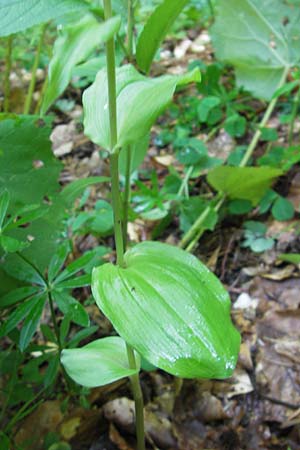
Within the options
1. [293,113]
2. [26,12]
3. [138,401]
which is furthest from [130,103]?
[293,113]

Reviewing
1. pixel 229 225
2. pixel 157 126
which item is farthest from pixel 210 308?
pixel 157 126

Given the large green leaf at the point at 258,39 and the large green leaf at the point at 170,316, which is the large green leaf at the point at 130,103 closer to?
the large green leaf at the point at 170,316

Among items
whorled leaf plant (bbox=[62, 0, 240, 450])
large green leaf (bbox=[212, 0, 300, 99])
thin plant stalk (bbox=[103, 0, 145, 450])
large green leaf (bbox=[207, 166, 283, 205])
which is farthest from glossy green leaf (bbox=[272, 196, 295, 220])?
thin plant stalk (bbox=[103, 0, 145, 450])

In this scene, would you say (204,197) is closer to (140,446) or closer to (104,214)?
(104,214)

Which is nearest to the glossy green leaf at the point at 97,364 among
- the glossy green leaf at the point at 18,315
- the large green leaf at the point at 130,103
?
the glossy green leaf at the point at 18,315

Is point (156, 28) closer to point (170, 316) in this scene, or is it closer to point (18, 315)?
point (170, 316)

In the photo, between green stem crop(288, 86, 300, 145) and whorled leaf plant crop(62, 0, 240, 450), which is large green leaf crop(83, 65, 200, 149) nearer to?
whorled leaf plant crop(62, 0, 240, 450)

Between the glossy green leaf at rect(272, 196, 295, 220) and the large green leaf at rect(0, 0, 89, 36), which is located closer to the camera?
the large green leaf at rect(0, 0, 89, 36)

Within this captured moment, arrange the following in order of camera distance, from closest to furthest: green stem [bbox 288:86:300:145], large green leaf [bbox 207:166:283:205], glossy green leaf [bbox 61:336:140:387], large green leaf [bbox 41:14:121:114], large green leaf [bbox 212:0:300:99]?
1. large green leaf [bbox 41:14:121:114]
2. glossy green leaf [bbox 61:336:140:387]
3. large green leaf [bbox 207:166:283:205]
4. green stem [bbox 288:86:300:145]
5. large green leaf [bbox 212:0:300:99]
